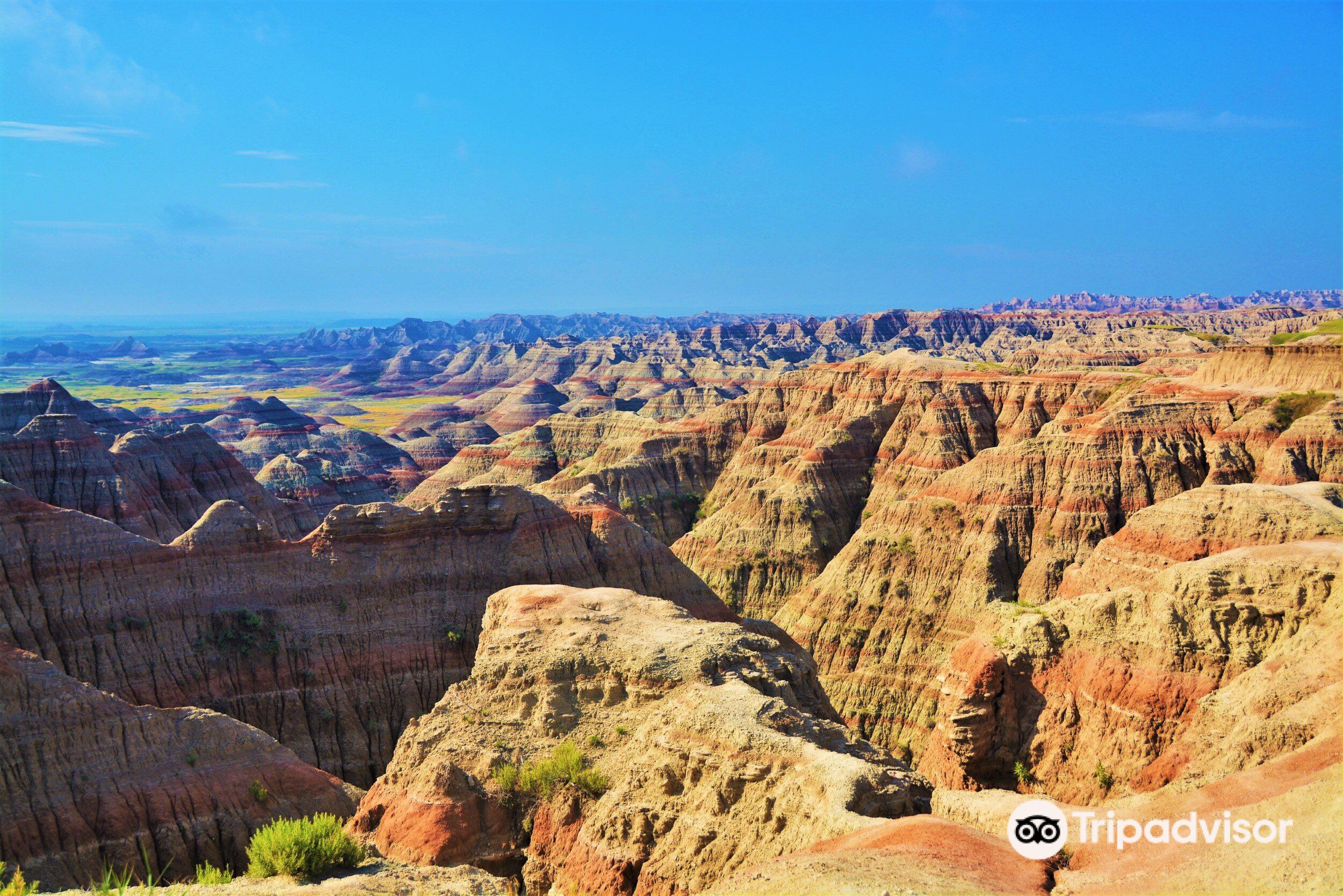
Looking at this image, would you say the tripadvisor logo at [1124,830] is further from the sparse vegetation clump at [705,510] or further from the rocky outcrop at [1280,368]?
the sparse vegetation clump at [705,510]

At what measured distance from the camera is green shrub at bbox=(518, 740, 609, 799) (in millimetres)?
31109

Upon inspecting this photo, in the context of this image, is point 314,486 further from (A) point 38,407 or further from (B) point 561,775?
(B) point 561,775

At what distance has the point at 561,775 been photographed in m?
31.8

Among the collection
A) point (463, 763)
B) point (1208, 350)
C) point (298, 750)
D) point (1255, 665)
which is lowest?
point (298, 750)

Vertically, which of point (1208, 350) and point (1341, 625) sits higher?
point (1208, 350)

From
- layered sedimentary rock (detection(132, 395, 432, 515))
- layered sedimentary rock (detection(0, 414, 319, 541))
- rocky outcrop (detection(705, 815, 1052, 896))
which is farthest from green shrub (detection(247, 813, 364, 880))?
layered sedimentary rock (detection(132, 395, 432, 515))

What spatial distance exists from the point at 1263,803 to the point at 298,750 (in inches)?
1426

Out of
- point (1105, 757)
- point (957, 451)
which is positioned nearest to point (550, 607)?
point (1105, 757)

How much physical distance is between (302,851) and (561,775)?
8.59 metres

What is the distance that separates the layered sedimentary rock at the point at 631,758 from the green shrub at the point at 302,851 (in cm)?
468

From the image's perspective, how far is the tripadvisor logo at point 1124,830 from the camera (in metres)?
21.6

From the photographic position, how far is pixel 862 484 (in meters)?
90.9

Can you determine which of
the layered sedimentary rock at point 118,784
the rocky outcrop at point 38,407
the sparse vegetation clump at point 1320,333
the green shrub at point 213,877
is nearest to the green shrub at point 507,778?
the layered sedimentary rock at point 118,784

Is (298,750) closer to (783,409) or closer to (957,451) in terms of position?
(957,451)
